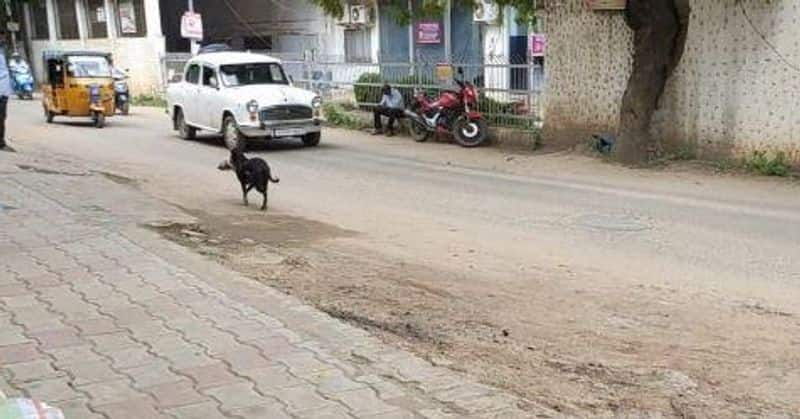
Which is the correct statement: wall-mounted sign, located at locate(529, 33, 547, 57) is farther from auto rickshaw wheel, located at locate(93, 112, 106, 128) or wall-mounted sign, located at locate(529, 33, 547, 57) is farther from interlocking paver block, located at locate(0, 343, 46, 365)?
interlocking paver block, located at locate(0, 343, 46, 365)

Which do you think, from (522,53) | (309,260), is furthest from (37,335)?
(522,53)

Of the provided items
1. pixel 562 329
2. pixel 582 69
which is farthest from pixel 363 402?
pixel 582 69

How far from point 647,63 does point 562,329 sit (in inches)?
384

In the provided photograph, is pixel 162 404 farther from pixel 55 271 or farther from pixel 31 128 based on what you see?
pixel 31 128

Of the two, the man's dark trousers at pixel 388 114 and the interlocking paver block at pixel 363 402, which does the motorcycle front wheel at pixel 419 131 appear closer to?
the man's dark trousers at pixel 388 114

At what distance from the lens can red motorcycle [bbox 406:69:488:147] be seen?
17828 millimetres

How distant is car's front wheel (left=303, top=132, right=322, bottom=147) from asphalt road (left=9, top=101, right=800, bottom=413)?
0.45 meters

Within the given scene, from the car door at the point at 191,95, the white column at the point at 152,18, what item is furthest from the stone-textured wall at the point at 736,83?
the white column at the point at 152,18

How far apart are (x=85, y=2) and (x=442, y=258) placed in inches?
1387

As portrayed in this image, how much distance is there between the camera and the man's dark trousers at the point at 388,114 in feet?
65.2

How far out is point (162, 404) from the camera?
12.2 ft

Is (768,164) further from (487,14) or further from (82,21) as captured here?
(82,21)

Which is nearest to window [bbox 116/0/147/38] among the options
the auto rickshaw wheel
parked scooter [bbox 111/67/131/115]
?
parked scooter [bbox 111/67/131/115]

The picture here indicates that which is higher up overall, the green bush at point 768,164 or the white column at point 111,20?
the white column at point 111,20
